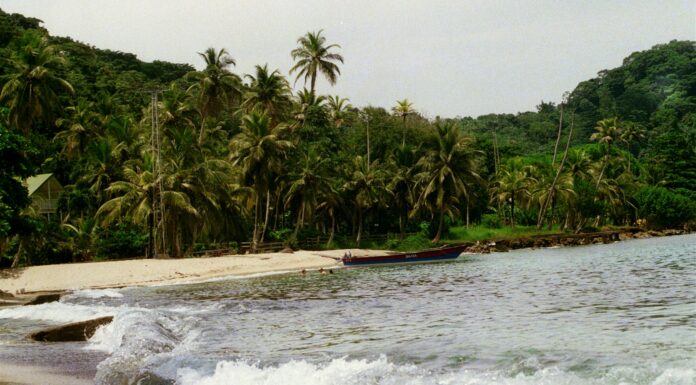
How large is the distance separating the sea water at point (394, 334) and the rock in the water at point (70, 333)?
0.42m

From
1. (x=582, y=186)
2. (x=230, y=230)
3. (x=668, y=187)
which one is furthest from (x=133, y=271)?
(x=668, y=187)

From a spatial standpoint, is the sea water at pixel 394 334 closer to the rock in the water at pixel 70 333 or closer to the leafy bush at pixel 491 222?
the rock in the water at pixel 70 333

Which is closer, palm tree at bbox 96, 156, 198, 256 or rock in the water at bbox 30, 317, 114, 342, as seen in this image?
rock in the water at bbox 30, 317, 114, 342

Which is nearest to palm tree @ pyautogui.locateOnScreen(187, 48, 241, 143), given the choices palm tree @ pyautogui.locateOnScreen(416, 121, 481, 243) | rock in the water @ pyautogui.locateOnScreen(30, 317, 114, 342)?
palm tree @ pyautogui.locateOnScreen(416, 121, 481, 243)

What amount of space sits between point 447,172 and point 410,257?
16.8 m

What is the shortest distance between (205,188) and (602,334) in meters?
35.6

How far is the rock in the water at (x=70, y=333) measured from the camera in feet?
50.6

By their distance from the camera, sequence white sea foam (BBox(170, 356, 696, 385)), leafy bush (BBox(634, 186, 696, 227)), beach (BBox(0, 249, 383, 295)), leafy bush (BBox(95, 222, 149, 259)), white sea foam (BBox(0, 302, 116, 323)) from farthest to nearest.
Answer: leafy bush (BBox(634, 186, 696, 227))
leafy bush (BBox(95, 222, 149, 259))
beach (BBox(0, 249, 383, 295))
white sea foam (BBox(0, 302, 116, 323))
white sea foam (BBox(170, 356, 696, 385))

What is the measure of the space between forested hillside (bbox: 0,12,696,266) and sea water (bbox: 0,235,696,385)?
478 inches

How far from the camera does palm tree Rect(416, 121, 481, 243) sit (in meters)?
63.7

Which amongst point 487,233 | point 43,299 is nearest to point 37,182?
point 43,299

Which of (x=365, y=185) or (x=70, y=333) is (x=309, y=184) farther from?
(x=70, y=333)

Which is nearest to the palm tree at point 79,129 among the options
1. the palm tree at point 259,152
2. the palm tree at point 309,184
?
the palm tree at point 259,152

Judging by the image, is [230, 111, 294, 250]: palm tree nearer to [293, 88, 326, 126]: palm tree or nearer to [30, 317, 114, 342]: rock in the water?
[293, 88, 326, 126]: palm tree
